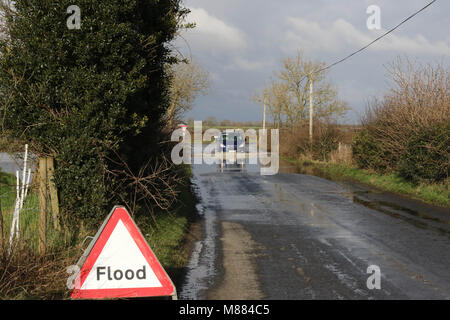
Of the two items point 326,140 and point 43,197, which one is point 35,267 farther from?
point 326,140

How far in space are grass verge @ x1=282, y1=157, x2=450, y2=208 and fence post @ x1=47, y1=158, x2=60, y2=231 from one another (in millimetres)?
12081

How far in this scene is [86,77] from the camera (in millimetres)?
7707

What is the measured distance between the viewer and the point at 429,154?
58.7 feet

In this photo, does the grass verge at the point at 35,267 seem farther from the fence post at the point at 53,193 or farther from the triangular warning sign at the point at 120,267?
the triangular warning sign at the point at 120,267

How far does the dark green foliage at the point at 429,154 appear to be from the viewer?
17188 mm

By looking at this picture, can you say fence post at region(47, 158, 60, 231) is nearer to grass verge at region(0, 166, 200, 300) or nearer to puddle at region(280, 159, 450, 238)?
grass verge at region(0, 166, 200, 300)

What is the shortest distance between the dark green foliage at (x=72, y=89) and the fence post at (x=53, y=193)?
12 centimetres

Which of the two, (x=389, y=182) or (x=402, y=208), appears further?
(x=389, y=182)

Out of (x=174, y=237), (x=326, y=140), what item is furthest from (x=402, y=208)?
(x=326, y=140)

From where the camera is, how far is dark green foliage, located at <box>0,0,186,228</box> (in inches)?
301

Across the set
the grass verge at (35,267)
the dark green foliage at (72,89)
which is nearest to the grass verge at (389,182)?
the grass verge at (35,267)

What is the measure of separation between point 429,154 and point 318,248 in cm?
1016

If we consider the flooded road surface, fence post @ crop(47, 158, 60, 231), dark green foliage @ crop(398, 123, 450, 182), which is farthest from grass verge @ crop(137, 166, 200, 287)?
dark green foliage @ crop(398, 123, 450, 182)
